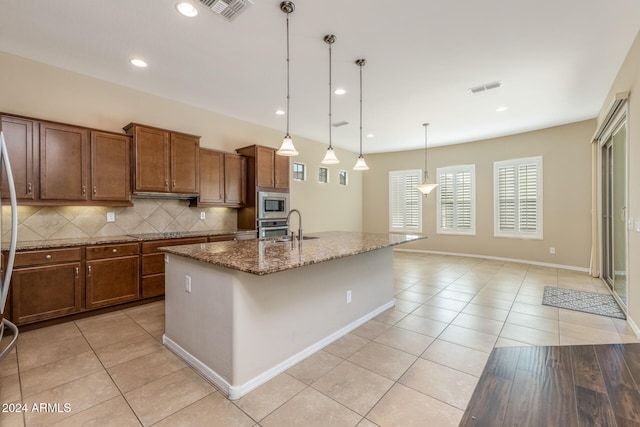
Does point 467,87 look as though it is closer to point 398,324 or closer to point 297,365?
point 398,324

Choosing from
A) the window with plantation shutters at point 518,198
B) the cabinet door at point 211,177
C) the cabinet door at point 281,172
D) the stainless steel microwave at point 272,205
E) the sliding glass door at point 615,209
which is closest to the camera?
the sliding glass door at point 615,209

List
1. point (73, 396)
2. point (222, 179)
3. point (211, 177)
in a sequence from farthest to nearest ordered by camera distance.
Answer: point (222, 179)
point (211, 177)
point (73, 396)

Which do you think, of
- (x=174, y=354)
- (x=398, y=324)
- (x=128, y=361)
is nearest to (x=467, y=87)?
(x=398, y=324)

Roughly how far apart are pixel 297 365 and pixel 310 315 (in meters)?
0.40

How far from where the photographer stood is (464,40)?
9.20ft

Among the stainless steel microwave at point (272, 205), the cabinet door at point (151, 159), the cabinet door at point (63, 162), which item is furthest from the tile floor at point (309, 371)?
the stainless steel microwave at point (272, 205)

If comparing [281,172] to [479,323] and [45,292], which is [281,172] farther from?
[479,323]

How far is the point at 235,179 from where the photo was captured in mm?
4801

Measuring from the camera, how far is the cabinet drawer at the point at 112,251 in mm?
3184

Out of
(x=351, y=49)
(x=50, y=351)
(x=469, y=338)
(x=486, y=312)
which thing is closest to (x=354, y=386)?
(x=469, y=338)

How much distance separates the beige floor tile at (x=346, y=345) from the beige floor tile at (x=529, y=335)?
1.41m

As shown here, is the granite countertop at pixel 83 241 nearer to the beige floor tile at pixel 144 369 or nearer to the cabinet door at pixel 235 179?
the cabinet door at pixel 235 179

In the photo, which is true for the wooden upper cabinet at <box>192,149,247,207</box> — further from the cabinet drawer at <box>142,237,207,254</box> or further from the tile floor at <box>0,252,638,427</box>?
the tile floor at <box>0,252,638,427</box>

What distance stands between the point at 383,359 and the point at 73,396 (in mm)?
2239
